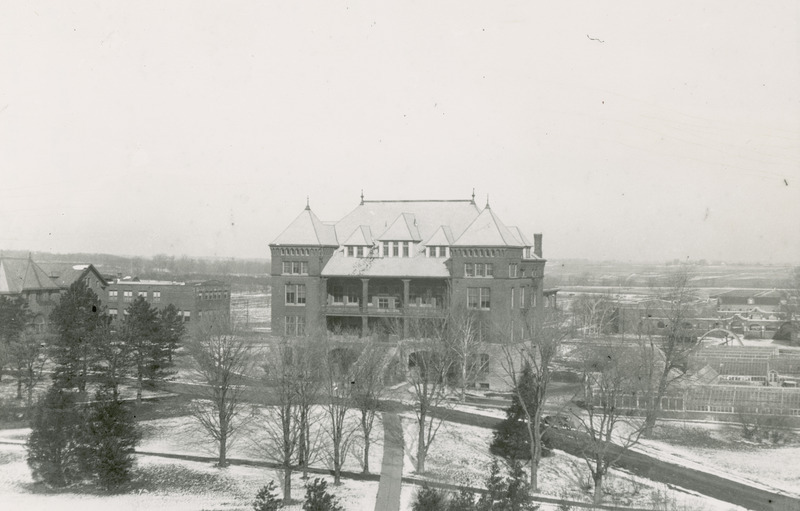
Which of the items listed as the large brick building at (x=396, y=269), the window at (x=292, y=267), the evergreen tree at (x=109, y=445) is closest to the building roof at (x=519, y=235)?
the large brick building at (x=396, y=269)

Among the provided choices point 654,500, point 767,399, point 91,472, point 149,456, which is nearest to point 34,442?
point 91,472

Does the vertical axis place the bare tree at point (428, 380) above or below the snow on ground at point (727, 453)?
above

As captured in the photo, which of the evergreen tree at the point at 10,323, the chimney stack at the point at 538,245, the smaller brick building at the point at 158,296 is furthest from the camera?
the smaller brick building at the point at 158,296

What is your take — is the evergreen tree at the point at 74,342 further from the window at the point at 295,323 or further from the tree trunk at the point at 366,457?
the tree trunk at the point at 366,457

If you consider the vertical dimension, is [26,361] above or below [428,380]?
above

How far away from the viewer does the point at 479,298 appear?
51.5m

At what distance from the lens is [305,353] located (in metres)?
32.7

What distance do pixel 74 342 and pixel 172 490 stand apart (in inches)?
608

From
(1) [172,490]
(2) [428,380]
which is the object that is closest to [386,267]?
(2) [428,380]

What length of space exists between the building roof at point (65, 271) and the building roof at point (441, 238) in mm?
35968

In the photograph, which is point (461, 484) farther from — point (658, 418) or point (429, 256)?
point (429, 256)

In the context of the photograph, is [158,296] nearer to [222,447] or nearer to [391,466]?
[222,447]

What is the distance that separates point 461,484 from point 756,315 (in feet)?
257

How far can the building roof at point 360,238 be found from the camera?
56344 millimetres
